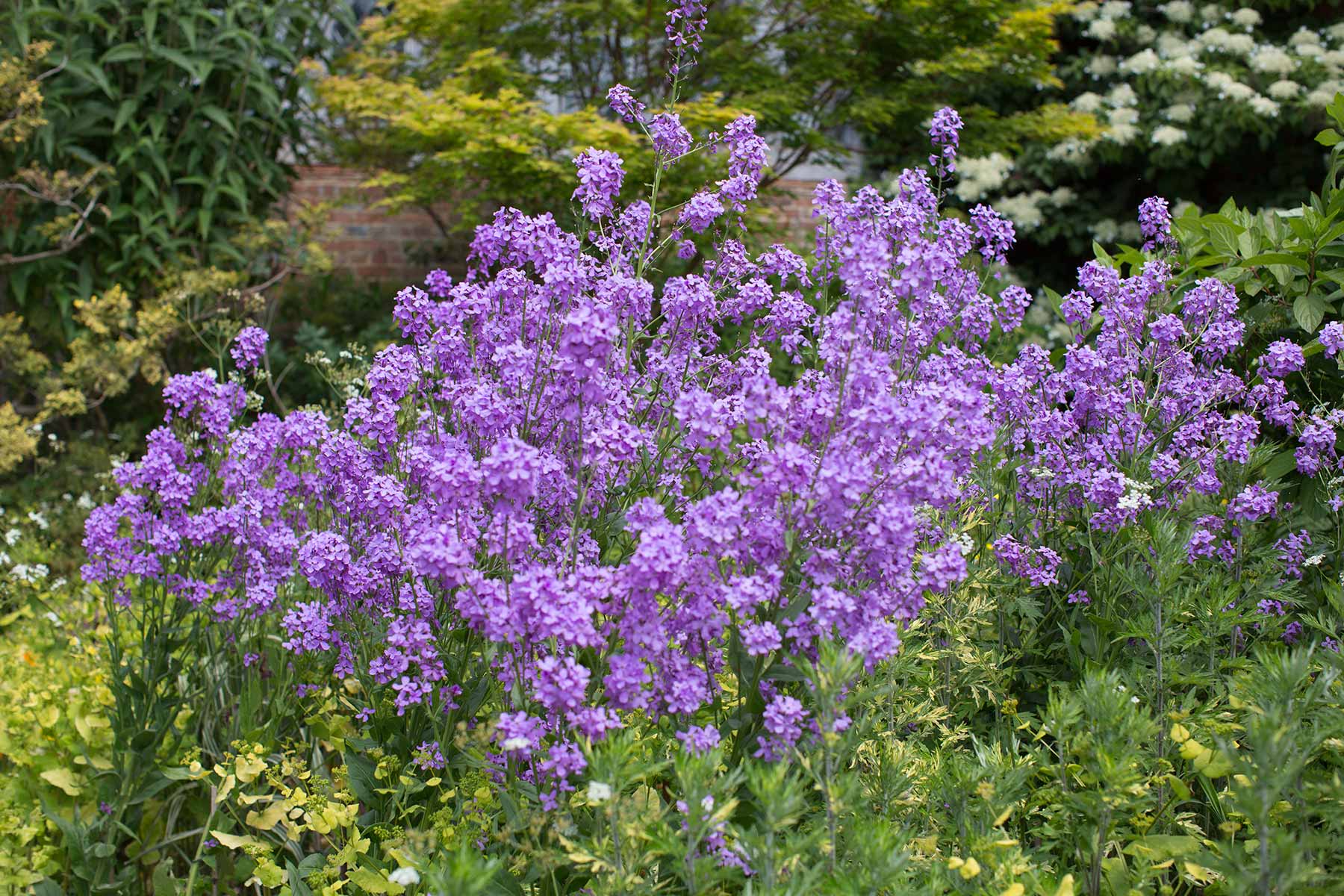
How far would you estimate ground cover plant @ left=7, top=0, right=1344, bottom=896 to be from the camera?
178 centimetres

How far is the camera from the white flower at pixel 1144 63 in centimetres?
857

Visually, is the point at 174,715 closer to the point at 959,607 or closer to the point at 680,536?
the point at 680,536

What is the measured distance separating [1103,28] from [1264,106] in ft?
5.19

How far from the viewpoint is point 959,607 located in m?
2.54

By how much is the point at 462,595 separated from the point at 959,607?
1.29 metres

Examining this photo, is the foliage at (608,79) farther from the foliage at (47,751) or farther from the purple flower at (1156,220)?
the foliage at (47,751)

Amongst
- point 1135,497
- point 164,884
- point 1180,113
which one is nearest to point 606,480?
point 1135,497

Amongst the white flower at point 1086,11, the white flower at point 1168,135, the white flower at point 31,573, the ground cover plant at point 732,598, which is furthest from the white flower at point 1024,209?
the white flower at point 31,573

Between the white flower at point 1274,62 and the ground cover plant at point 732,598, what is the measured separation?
19.5 feet

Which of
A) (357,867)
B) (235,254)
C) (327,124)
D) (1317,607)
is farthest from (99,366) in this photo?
(1317,607)

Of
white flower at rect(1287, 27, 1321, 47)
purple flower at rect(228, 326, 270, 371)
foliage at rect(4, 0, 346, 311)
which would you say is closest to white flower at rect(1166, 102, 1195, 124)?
white flower at rect(1287, 27, 1321, 47)

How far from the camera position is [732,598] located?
5.62 ft

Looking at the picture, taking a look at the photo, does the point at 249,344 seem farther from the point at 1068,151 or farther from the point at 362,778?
the point at 1068,151

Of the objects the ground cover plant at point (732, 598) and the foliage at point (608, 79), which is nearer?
the ground cover plant at point (732, 598)
